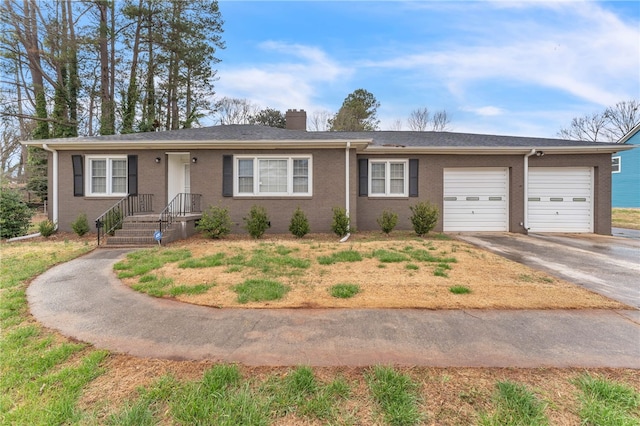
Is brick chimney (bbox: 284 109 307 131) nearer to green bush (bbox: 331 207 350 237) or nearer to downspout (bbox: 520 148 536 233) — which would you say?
green bush (bbox: 331 207 350 237)

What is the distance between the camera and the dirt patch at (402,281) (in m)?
3.58

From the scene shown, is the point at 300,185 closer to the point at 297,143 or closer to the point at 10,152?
the point at 297,143

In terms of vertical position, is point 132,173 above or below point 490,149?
below

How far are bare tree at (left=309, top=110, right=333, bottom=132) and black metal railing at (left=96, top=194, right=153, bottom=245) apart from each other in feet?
71.6

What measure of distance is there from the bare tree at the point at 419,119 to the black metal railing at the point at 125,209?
26.0 meters

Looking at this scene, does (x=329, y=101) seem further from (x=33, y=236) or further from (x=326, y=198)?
(x=33, y=236)

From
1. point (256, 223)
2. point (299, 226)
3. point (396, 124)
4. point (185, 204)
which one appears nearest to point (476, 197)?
point (299, 226)

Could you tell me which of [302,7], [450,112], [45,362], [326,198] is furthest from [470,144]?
[450,112]

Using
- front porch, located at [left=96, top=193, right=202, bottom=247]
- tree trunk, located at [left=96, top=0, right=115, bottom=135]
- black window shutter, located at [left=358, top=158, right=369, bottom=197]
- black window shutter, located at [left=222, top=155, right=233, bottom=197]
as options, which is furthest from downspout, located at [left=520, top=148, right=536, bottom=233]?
tree trunk, located at [left=96, top=0, right=115, bottom=135]

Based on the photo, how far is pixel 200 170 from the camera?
9.64 m

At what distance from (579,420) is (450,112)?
3114 cm

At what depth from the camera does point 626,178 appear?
18.3m

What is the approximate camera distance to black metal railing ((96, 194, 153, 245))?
895cm

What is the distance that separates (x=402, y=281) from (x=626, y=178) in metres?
23.8
